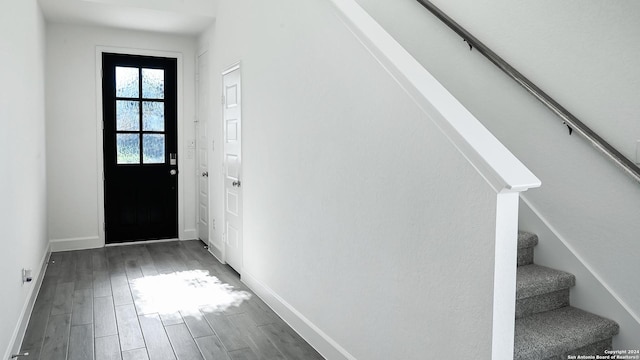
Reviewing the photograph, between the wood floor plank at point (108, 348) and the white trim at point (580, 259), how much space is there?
2579mm

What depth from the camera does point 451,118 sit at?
6.06 feet

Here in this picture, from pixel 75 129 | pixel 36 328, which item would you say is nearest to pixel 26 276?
pixel 36 328

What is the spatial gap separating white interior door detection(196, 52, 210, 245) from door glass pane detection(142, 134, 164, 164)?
45 cm

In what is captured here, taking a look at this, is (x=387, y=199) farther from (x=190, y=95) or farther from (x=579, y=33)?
(x=190, y=95)

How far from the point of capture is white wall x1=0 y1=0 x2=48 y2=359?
104 inches

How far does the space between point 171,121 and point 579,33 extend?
15.4 feet

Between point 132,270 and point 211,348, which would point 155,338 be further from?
point 132,270

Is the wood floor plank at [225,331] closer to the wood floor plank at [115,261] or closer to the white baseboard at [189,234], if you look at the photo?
the wood floor plank at [115,261]

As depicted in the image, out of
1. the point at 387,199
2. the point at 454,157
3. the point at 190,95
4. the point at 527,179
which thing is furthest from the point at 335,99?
the point at 190,95

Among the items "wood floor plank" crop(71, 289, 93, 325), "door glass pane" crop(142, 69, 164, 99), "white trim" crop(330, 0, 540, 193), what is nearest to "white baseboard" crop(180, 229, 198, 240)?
"door glass pane" crop(142, 69, 164, 99)

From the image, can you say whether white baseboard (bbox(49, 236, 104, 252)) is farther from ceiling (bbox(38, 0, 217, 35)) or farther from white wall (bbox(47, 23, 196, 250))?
ceiling (bbox(38, 0, 217, 35))

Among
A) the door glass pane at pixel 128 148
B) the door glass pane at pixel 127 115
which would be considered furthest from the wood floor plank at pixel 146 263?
the door glass pane at pixel 127 115

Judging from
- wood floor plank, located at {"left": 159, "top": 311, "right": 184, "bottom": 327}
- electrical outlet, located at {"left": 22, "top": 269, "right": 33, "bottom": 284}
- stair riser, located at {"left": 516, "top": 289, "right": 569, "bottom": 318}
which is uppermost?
stair riser, located at {"left": 516, "top": 289, "right": 569, "bottom": 318}

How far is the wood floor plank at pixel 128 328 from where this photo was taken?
3.03 m
